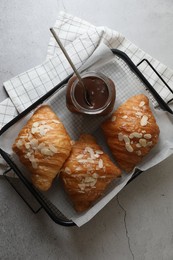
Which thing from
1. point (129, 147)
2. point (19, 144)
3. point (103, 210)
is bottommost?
point (103, 210)

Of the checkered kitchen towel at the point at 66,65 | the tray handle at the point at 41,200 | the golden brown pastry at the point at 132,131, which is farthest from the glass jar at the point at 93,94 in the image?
the tray handle at the point at 41,200

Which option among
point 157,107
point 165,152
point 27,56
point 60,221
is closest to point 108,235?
point 60,221

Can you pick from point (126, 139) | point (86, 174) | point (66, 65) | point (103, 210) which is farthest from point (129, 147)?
point (66, 65)

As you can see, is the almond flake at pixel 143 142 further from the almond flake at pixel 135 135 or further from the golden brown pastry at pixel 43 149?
the golden brown pastry at pixel 43 149

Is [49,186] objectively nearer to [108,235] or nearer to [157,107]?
[108,235]

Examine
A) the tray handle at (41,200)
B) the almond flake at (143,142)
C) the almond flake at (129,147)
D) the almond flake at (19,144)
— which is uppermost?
the almond flake at (143,142)

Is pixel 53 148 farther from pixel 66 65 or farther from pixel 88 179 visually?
pixel 66 65

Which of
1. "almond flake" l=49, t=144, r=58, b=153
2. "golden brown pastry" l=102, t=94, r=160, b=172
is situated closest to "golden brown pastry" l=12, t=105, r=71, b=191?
"almond flake" l=49, t=144, r=58, b=153
